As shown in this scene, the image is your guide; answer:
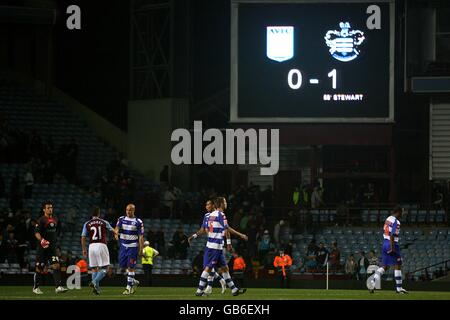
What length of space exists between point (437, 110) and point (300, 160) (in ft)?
17.5

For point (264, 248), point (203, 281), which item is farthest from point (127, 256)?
point (264, 248)

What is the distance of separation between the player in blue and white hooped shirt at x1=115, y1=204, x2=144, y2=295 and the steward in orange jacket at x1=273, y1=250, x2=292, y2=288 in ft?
24.2

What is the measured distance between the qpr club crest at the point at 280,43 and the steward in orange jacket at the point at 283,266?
7.61m

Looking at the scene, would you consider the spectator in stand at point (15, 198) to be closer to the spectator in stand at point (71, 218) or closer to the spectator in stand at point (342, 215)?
the spectator in stand at point (71, 218)

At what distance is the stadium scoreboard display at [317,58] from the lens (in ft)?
124

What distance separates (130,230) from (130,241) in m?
0.27

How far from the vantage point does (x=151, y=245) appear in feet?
121

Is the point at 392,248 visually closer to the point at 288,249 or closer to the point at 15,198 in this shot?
the point at 288,249

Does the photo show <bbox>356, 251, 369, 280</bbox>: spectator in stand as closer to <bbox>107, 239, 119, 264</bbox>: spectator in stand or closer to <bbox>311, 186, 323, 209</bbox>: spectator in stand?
<bbox>311, 186, 323, 209</bbox>: spectator in stand

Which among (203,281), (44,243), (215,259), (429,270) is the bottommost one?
(429,270)

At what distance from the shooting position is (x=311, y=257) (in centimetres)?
3622

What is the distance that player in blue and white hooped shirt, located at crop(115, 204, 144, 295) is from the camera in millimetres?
26125

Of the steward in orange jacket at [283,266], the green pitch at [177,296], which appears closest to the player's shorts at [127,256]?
the green pitch at [177,296]
